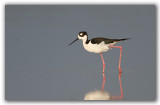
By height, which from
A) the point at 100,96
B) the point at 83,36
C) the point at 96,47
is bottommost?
the point at 100,96

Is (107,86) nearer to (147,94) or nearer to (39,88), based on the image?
(147,94)

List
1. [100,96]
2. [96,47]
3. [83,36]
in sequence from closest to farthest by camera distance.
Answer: [100,96]
[83,36]
[96,47]

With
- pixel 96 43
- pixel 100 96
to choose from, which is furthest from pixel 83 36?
pixel 100 96

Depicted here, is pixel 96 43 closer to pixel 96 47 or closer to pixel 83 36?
pixel 96 47

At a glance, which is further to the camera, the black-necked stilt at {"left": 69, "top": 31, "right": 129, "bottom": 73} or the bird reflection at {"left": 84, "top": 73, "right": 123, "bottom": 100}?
the black-necked stilt at {"left": 69, "top": 31, "right": 129, "bottom": 73}

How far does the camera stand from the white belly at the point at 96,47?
519 cm

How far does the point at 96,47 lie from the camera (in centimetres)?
525

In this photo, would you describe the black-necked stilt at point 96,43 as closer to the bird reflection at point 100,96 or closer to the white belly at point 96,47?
the white belly at point 96,47

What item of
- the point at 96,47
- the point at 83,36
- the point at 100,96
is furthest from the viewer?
the point at 96,47

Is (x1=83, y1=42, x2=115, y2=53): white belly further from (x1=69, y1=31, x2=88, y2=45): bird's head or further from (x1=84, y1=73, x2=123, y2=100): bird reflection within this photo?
(x1=84, y1=73, x2=123, y2=100): bird reflection

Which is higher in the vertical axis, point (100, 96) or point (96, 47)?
point (96, 47)

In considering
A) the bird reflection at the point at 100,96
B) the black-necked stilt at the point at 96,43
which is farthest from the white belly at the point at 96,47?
the bird reflection at the point at 100,96

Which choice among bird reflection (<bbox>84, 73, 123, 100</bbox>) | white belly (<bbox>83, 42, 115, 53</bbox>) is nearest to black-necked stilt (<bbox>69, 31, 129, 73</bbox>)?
white belly (<bbox>83, 42, 115, 53</bbox>)

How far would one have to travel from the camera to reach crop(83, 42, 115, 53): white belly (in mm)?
5191
